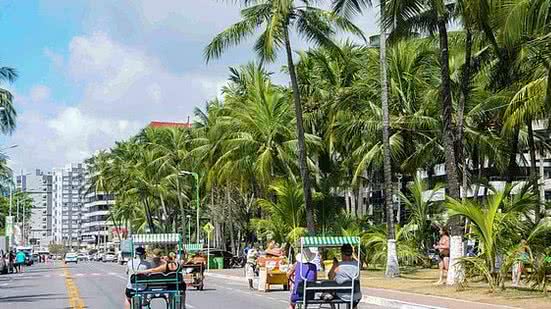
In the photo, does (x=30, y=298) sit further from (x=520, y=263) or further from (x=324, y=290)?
(x=324, y=290)

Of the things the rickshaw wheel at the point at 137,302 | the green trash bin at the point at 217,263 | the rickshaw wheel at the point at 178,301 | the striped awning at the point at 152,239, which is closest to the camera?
the rickshaw wheel at the point at 137,302

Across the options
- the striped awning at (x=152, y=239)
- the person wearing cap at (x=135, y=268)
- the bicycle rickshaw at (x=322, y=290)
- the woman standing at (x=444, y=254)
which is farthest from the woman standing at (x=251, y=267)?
the bicycle rickshaw at (x=322, y=290)

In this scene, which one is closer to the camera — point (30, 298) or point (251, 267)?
point (30, 298)

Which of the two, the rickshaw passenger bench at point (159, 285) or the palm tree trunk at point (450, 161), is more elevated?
the palm tree trunk at point (450, 161)

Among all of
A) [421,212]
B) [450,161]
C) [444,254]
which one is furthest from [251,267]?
[450,161]

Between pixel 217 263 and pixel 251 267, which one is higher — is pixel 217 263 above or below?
below

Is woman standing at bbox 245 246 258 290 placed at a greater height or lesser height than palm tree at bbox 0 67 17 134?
lesser

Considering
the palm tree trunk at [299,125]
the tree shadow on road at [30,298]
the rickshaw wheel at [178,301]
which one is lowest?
the tree shadow on road at [30,298]

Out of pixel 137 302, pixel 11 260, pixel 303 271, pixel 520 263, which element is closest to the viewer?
pixel 303 271

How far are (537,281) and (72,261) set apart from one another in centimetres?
9218

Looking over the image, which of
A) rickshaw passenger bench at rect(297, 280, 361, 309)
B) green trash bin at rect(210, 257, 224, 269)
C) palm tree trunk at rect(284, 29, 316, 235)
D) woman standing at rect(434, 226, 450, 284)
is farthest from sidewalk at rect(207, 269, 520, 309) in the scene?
green trash bin at rect(210, 257, 224, 269)

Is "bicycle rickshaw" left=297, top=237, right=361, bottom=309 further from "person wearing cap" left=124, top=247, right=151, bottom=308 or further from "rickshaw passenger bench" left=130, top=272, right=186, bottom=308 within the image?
"person wearing cap" left=124, top=247, right=151, bottom=308

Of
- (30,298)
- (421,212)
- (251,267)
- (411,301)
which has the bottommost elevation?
(30,298)

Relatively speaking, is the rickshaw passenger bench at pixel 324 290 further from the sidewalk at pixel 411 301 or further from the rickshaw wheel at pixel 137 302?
the sidewalk at pixel 411 301
